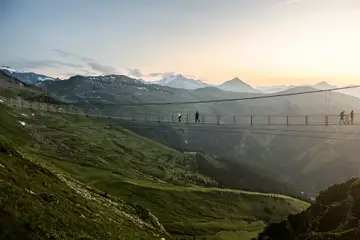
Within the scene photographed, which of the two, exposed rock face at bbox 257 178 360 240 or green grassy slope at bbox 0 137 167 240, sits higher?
green grassy slope at bbox 0 137 167 240

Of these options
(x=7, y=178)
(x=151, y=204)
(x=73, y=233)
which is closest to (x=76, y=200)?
(x=7, y=178)

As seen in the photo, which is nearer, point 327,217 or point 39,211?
point 39,211

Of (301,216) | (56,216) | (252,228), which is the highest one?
(56,216)

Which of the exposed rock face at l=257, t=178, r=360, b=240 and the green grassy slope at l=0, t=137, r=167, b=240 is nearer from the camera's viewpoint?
the green grassy slope at l=0, t=137, r=167, b=240

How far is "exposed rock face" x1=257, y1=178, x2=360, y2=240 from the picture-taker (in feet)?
320

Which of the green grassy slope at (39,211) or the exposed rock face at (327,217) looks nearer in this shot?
the green grassy slope at (39,211)

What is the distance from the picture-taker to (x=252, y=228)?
189125 millimetres

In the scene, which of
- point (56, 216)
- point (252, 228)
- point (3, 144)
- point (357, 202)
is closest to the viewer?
point (56, 216)

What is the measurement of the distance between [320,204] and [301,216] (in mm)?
7321

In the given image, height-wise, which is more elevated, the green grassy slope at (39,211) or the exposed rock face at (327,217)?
the green grassy slope at (39,211)

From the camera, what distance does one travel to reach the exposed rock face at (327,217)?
3846 inches

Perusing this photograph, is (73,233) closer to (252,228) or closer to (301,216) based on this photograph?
(301,216)

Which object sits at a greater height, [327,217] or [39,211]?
[39,211]

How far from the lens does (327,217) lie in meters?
104
